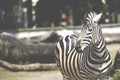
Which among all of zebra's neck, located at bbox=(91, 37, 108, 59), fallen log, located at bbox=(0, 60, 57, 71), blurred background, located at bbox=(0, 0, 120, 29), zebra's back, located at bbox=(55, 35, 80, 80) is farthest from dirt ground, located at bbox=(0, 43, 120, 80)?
blurred background, located at bbox=(0, 0, 120, 29)

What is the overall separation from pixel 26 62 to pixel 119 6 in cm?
1288

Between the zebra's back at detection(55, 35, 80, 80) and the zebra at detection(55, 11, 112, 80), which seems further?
the zebra's back at detection(55, 35, 80, 80)

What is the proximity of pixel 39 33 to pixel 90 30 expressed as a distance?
1721 cm

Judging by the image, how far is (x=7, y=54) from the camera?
18.6 m

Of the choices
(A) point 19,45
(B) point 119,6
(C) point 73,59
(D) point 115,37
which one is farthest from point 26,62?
(B) point 119,6

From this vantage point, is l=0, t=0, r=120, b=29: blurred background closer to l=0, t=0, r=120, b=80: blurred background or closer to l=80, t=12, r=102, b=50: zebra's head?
l=0, t=0, r=120, b=80: blurred background

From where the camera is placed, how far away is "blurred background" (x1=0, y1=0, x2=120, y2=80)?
17203 mm

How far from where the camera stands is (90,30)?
323 inches

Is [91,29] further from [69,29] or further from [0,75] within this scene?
[69,29]

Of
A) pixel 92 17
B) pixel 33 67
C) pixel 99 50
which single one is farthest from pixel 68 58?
pixel 33 67

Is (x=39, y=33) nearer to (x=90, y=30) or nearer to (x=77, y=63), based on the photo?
(x=77, y=63)

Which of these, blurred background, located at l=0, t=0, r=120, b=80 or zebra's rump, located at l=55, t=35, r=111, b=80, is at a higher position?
zebra's rump, located at l=55, t=35, r=111, b=80

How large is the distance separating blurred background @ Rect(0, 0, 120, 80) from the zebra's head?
698 millimetres

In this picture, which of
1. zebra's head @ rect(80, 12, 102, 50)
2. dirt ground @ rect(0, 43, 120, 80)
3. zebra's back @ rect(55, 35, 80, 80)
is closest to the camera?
zebra's head @ rect(80, 12, 102, 50)
